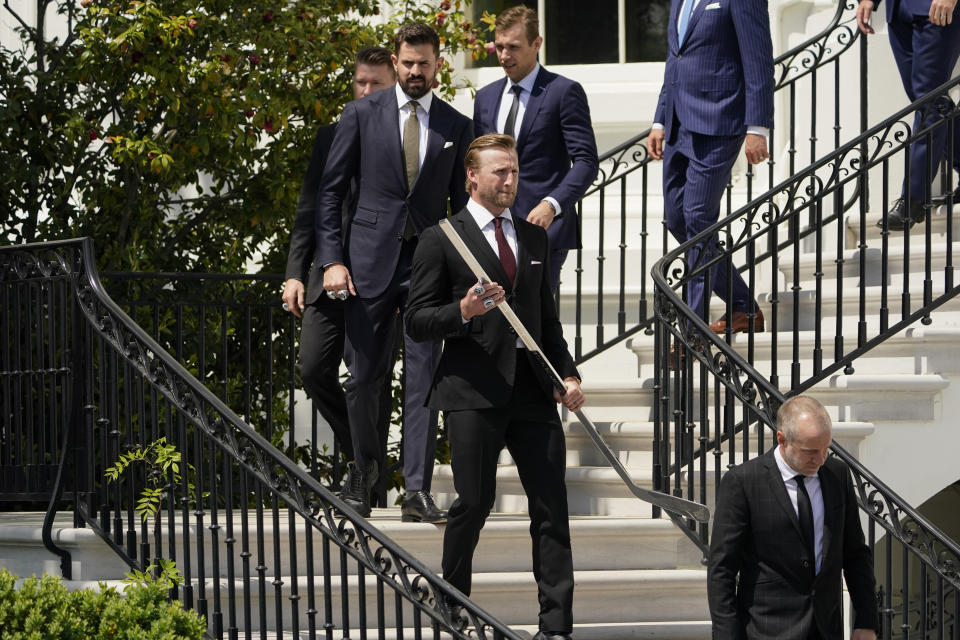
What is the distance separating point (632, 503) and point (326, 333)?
1591 millimetres

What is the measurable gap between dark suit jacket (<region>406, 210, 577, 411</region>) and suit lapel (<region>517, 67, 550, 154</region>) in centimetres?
140

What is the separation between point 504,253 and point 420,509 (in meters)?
1.35

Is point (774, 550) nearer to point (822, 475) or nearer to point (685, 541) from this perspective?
point (822, 475)

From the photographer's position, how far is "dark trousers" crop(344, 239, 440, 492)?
259 inches


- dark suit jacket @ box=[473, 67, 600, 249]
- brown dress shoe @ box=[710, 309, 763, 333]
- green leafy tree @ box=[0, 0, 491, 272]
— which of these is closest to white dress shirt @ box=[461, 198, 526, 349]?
dark suit jacket @ box=[473, 67, 600, 249]

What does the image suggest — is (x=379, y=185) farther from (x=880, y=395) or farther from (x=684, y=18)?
(x=880, y=395)

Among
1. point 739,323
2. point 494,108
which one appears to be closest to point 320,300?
point 494,108

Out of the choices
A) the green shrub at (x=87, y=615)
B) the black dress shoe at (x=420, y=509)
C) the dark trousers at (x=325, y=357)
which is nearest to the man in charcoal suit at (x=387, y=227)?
the black dress shoe at (x=420, y=509)

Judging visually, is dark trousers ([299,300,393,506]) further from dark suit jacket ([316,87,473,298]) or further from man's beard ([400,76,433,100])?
man's beard ([400,76,433,100])

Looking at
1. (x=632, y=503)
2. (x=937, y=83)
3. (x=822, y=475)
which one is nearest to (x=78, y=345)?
(x=632, y=503)

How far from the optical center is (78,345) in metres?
6.34

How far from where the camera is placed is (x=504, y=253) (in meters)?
5.79

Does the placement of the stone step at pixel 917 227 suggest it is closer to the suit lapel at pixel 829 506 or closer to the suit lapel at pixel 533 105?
the suit lapel at pixel 533 105

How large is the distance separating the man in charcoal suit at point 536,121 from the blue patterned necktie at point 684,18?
906 mm
